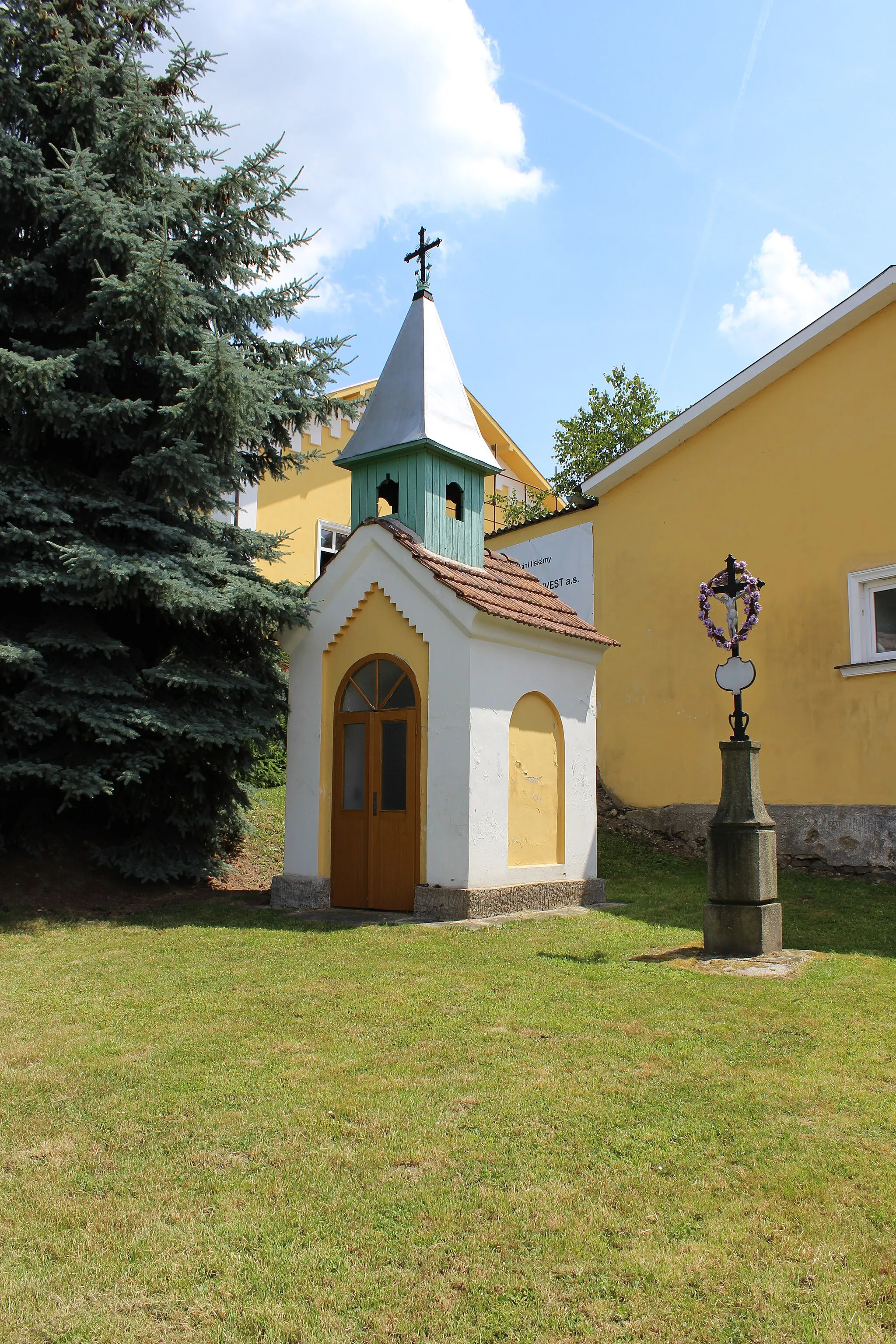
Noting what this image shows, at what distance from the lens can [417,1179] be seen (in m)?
3.47

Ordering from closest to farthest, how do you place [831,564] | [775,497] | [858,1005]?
[858,1005]
[831,564]
[775,497]

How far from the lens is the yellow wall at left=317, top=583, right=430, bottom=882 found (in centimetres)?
998

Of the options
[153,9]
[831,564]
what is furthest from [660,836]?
[153,9]

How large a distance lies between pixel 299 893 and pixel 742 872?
16.7 ft

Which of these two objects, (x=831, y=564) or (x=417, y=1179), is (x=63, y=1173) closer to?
(x=417, y=1179)

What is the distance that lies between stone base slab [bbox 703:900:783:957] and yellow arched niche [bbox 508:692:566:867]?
283 cm

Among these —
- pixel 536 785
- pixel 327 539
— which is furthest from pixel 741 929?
pixel 327 539

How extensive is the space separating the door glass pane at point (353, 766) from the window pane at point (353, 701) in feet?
0.57

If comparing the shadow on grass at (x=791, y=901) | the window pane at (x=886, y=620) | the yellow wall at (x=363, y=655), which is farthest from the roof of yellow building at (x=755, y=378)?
the yellow wall at (x=363, y=655)

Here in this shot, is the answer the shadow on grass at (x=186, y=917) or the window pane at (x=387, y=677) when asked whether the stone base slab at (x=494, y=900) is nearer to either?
the shadow on grass at (x=186, y=917)

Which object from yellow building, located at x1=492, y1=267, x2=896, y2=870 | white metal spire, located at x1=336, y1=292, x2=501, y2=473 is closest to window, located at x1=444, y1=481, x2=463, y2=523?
white metal spire, located at x1=336, y1=292, x2=501, y2=473

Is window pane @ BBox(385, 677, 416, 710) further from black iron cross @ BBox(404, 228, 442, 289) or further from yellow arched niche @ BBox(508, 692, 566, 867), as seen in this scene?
black iron cross @ BBox(404, 228, 442, 289)

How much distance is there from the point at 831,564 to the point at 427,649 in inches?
242

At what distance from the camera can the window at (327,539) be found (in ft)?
70.1
